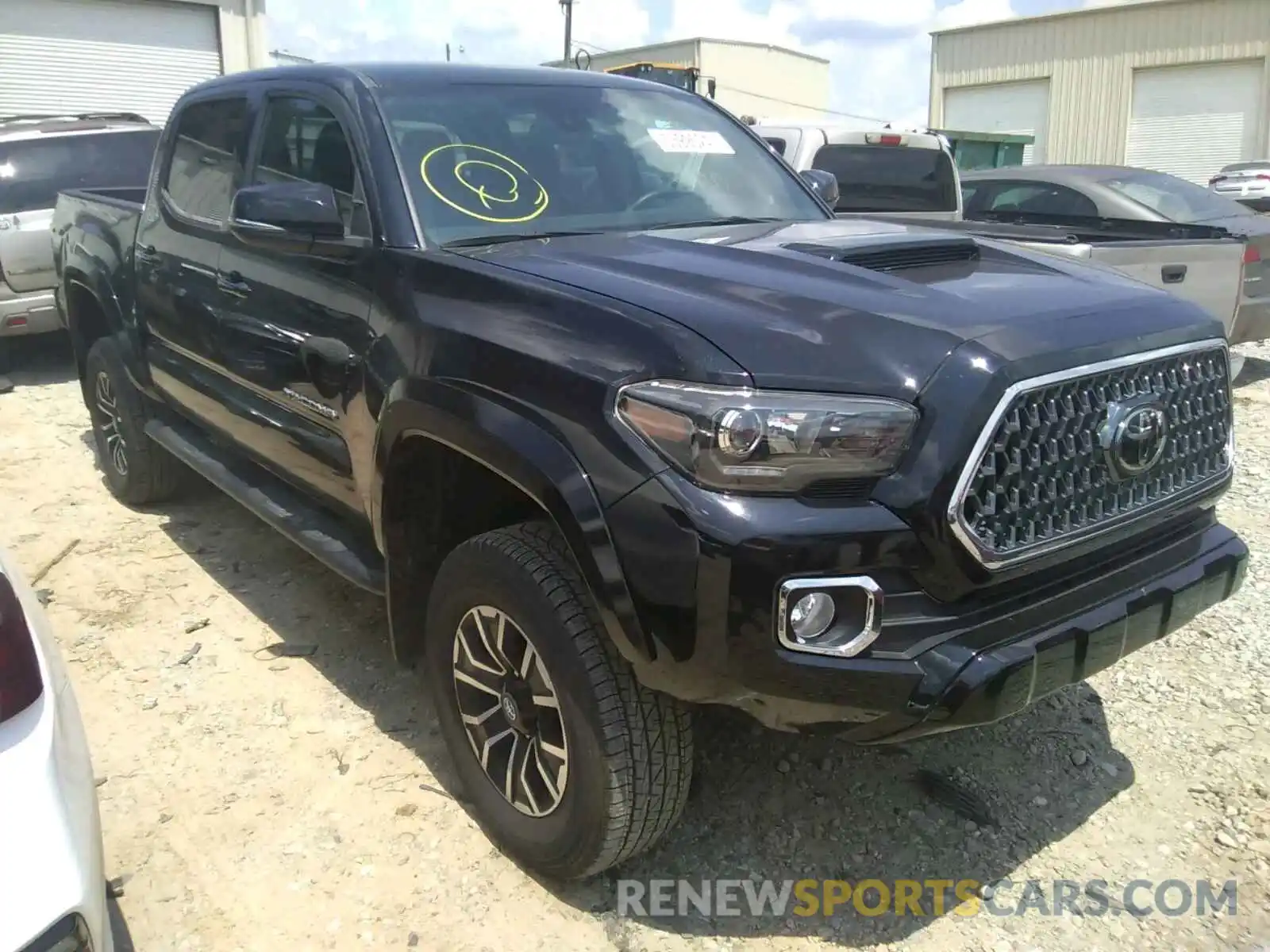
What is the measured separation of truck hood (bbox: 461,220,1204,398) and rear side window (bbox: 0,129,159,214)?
6.77m

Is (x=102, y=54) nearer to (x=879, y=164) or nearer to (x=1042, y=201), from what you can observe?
(x=879, y=164)

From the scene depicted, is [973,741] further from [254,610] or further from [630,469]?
[254,610]

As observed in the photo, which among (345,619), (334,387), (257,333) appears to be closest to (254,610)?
(345,619)

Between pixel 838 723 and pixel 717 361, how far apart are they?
762 mm

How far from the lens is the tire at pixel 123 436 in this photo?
514 cm

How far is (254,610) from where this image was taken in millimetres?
4320

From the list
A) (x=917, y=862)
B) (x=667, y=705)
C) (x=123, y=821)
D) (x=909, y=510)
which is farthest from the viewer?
(x=123, y=821)

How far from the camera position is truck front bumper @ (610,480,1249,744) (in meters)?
2.04

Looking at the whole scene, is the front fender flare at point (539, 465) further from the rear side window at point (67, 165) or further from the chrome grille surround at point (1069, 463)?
the rear side window at point (67, 165)

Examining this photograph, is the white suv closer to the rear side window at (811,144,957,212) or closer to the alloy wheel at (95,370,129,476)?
the rear side window at (811,144,957,212)

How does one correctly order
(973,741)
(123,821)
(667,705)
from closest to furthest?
1. (667,705)
2. (123,821)
3. (973,741)

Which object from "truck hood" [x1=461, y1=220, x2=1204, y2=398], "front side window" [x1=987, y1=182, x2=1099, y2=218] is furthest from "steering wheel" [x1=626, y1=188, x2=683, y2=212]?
"front side window" [x1=987, y1=182, x2=1099, y2=218]

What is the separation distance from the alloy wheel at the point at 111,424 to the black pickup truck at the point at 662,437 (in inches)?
76.6

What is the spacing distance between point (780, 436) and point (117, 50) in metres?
17.9
